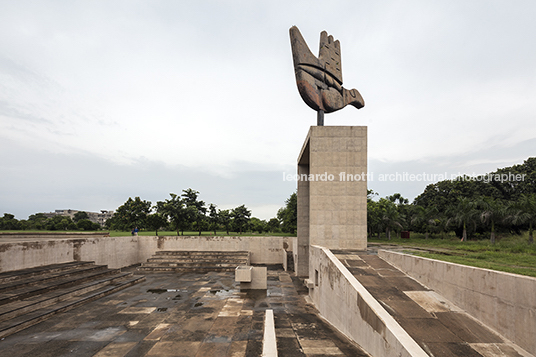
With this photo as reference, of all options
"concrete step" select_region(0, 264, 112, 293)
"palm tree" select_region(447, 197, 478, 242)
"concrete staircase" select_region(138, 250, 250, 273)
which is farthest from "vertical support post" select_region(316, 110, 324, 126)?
"palm tree" select_region(447, 197, 478, 242)

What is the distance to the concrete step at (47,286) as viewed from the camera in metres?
8.86

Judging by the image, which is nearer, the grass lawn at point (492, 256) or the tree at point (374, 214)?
the grass lawn at point (492, 256)

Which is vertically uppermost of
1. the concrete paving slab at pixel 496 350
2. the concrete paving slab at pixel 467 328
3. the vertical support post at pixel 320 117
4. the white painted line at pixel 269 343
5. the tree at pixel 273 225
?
the vertical support post at pixel 320 117

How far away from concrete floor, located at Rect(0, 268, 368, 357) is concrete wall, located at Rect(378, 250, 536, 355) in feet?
8.78

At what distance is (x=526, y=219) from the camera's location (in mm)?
19984

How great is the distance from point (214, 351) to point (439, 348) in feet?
14.8

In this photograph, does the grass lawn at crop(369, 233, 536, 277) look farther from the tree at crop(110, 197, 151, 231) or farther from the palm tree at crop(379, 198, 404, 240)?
the tree at crop(110, 197, 151, 231)

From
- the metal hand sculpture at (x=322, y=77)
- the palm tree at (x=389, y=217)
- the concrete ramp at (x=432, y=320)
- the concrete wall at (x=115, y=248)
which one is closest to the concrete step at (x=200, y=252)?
the concrete wall at (x=115, y=248)

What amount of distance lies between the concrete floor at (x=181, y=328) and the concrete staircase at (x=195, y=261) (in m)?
6.01

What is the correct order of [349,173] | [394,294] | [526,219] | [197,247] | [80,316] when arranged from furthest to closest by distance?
[197,247], [526,219], [349,173], [80,316], [394,294]

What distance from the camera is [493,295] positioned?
535cm

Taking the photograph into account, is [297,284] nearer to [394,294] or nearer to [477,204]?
A: [394,294]

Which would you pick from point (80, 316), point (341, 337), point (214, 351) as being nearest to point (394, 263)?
point (341, 337)

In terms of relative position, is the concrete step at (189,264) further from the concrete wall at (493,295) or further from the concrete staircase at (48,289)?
the concrete wall at (493,295)
